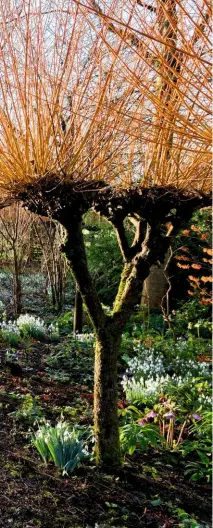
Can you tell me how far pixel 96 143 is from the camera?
2713mm

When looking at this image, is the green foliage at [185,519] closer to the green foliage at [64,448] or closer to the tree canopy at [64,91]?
the green foliage at [64,448]

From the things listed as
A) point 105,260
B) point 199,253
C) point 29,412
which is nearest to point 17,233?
point 105,260

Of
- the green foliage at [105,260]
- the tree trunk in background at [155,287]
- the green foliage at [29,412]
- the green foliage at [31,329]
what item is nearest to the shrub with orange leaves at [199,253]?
the tree trunk in background at [155,287]

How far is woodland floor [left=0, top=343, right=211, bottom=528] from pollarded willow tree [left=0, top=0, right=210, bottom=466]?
0.24m

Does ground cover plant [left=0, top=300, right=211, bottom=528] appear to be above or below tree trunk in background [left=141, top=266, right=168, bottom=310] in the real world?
below

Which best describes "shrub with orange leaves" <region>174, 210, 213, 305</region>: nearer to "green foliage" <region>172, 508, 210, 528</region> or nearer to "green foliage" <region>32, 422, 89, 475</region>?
"green foliage" <region>32, 422, 89, 475</region>

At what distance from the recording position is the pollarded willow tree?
2.46 meters

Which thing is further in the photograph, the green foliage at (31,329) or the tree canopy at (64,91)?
the green foliage at (31,329)

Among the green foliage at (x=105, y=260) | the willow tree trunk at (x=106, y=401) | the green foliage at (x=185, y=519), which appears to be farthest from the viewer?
the green foliage at (x=105, y=260)

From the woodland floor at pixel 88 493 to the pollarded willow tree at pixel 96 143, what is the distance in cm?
24

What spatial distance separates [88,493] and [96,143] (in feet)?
6.86

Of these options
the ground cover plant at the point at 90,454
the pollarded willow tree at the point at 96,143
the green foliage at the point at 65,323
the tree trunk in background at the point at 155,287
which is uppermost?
the pollarded willow tree at the point at 96,143

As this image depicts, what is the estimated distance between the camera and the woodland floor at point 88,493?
276 centimetres

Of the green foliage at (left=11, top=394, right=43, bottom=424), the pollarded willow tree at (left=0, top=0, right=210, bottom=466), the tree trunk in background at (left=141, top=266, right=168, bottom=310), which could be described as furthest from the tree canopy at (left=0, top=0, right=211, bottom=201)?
the tree trunk in background at (left=141, top=266, right=168, bottom=310)
